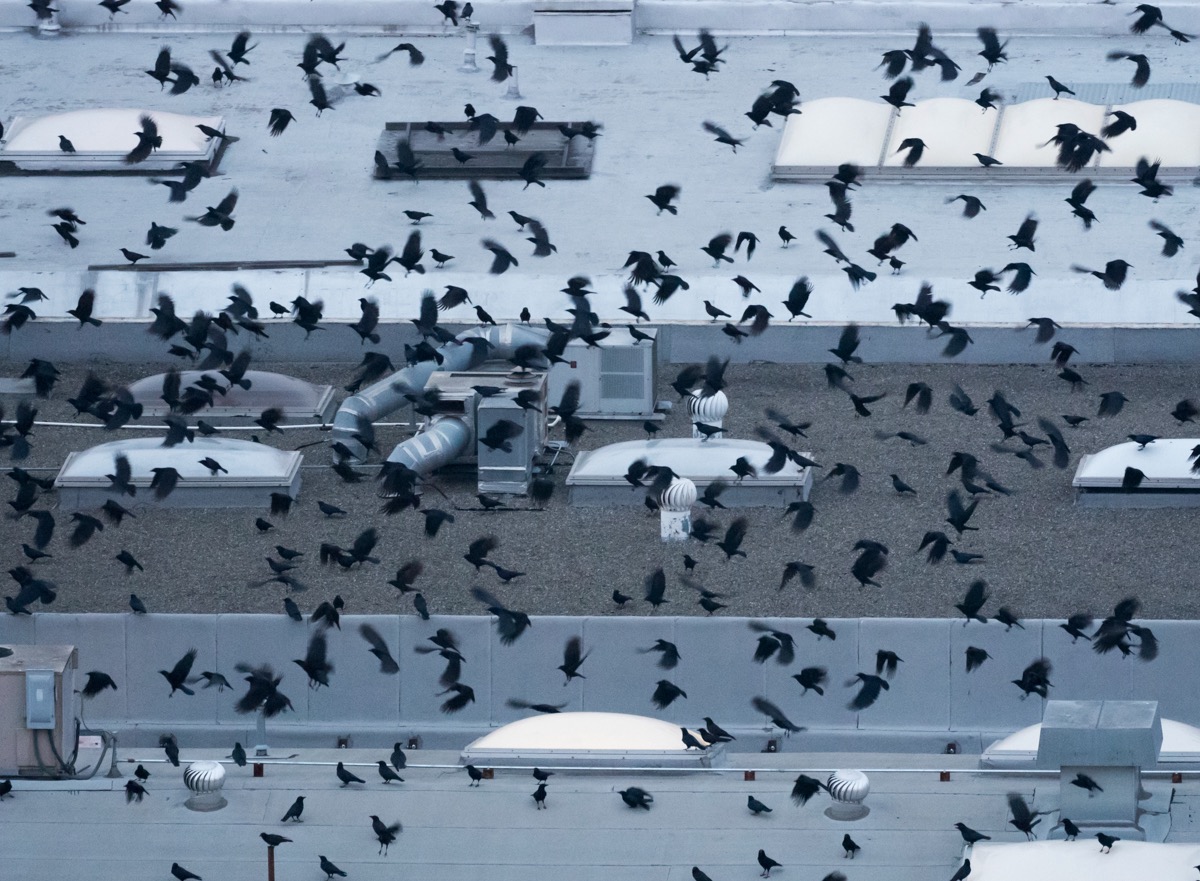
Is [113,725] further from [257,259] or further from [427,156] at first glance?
[427,156]

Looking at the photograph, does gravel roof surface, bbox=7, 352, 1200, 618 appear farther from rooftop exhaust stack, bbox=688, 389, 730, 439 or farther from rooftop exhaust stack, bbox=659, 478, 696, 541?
rooftop exhaust stack, bbox=688, 389, 730, 439

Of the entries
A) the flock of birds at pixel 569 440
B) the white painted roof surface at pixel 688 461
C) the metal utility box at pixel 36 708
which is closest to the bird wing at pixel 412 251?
the flock of birds at pixel 569 440

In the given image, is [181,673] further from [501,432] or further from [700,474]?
[700,474]

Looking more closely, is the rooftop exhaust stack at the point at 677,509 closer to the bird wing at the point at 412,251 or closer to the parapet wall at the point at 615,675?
the parapet wall at the point at 615,675

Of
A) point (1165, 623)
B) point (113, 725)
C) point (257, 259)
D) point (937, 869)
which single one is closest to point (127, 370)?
point (257, 259)

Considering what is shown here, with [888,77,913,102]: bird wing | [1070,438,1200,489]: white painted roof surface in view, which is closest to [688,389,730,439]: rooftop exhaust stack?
[888,77,913,102]: bird wing

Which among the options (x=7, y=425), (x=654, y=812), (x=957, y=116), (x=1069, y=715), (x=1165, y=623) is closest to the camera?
(x=1069, y=715)
